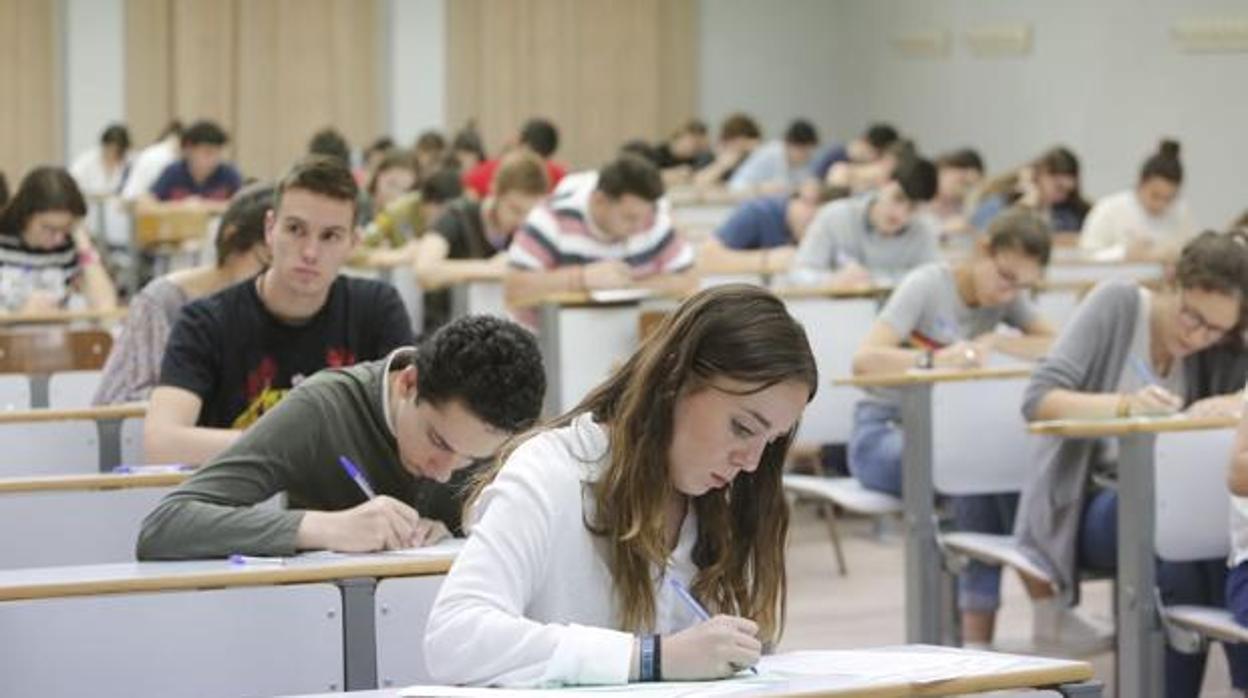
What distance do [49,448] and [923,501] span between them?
200 centimetres

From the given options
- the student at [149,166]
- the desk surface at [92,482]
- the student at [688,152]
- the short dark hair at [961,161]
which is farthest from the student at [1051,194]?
the desk surface at [92,482]

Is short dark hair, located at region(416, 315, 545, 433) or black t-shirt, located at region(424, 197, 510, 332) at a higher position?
short dark hair, located at region(416, 315, 545, 433)

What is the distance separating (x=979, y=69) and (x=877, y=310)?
8100 millimetres

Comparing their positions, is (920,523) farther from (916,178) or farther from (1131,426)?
(916,178)

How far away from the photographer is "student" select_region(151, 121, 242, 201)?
13047 millimetres

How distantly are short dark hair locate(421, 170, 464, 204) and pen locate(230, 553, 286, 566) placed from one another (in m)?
6.74

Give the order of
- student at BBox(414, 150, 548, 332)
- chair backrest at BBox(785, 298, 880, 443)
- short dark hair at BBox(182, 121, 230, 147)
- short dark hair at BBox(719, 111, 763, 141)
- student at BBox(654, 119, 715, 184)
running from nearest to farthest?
chair backrest at BBox(785, 298, 880, 443)
student at BBox(414, 150, 548, 332)
short dark hair at BBox(182, 121, 230, 147)
short dark hair at BBox(719, 111, 763, 141)
student at BBox(654, 119, 715, 184)

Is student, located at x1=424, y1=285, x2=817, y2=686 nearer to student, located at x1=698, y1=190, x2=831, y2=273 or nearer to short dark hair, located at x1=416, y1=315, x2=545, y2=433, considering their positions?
short dark hair, located at x1=416, y1=315, x2=545, y2=433

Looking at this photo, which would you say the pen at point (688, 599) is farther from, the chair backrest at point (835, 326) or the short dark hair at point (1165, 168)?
the short dark hair at point (1165, 168)

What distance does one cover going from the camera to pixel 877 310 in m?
6.95

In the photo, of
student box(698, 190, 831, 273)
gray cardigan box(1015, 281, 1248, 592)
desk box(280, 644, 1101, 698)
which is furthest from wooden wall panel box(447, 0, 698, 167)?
desk box(280, 644, 1101, 698)

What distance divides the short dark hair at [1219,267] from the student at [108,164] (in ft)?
36.7

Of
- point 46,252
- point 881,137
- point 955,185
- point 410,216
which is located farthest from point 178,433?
point 881,137

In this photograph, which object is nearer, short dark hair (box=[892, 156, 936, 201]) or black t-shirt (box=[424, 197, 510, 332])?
short dark hair (box=[892, 156, 936, 201])
